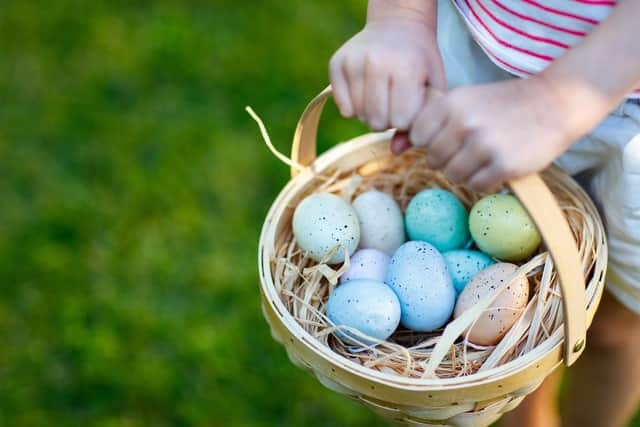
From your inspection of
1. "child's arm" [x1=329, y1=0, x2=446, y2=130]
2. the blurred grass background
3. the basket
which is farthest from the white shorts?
the blurred grass background

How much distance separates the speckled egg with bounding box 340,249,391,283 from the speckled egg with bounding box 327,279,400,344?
0.06 metres

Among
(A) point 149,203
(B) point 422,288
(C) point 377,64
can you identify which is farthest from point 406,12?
(A) point 149,203

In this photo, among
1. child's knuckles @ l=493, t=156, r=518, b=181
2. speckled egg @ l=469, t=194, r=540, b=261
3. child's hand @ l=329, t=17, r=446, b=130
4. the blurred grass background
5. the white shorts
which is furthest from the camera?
the blurred grass background

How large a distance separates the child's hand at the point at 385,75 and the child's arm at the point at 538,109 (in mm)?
70

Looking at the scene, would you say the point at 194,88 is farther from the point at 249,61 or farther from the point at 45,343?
the point at 45,343

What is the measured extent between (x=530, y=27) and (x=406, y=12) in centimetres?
17

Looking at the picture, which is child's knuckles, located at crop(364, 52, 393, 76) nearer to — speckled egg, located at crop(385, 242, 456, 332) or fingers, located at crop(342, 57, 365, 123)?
fingers, located at crop(342, 57, 365, 123)

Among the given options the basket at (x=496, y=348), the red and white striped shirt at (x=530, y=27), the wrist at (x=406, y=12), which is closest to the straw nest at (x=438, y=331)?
the basket at (x=496, y=348)

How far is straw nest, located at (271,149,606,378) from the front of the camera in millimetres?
1071

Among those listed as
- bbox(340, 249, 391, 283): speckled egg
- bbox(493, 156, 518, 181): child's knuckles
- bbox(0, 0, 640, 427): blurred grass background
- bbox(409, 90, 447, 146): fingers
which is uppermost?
bbox(409, 90, 447, 146): fingers

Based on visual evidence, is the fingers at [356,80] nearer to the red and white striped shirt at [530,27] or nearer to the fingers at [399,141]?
the fingers at [399,141]

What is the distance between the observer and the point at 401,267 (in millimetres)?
1187

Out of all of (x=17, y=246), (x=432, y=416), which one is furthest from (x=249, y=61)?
(x=432, y=416)

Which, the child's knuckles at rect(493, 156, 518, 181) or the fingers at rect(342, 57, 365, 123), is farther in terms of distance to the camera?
the fingers at rect(342, 57, 365, 123)
